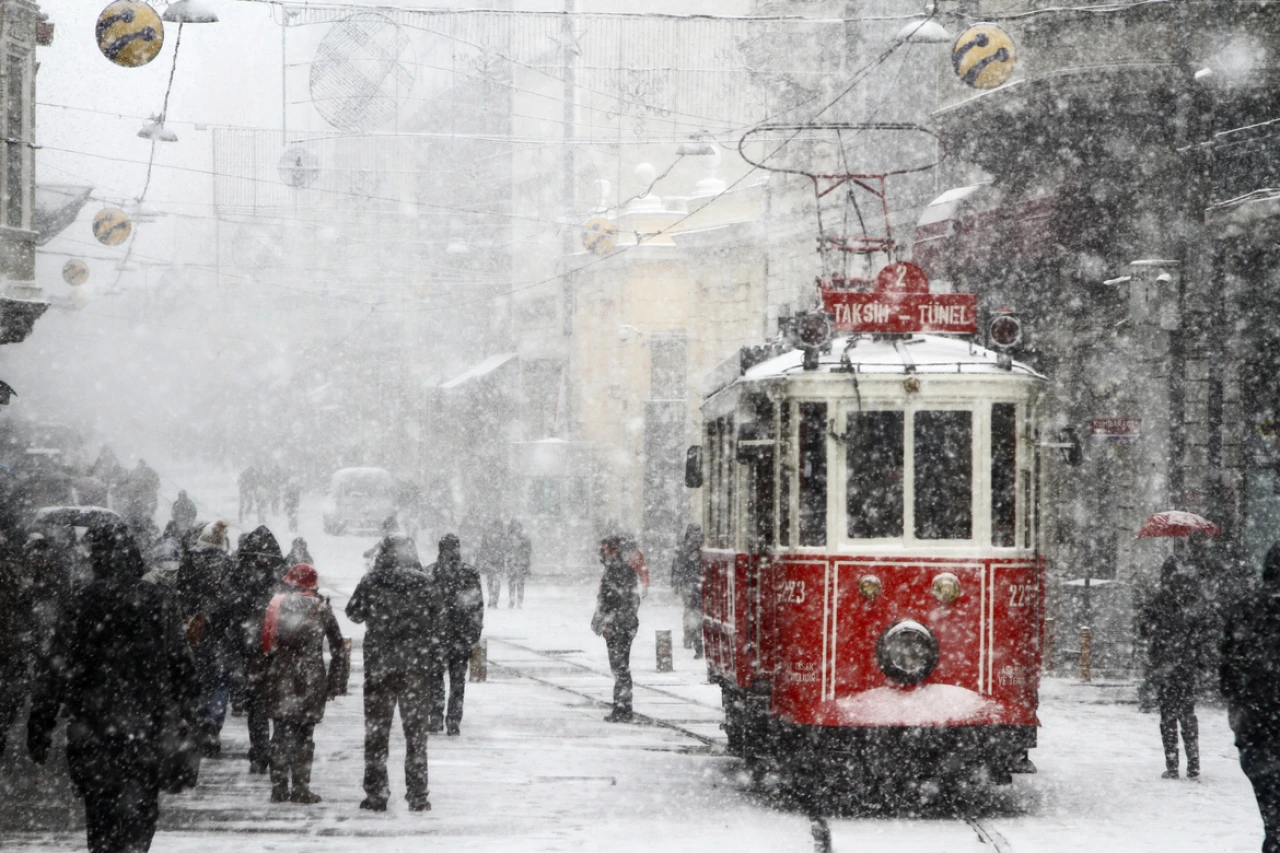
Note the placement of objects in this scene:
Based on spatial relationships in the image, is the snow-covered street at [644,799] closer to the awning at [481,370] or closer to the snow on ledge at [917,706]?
the snow on ledge at [917,706]

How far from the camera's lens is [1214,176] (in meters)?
20.8

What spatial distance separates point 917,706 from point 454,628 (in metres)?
5.58

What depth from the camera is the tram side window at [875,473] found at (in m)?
11.8

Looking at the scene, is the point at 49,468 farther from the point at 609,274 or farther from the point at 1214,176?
the point at 1214,176

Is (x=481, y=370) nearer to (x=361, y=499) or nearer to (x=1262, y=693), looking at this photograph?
(x=361, y=499)

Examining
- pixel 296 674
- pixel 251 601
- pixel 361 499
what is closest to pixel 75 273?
pixel 361 499

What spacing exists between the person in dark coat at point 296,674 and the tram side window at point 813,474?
10.4 feet

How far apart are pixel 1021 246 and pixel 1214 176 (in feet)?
12.2

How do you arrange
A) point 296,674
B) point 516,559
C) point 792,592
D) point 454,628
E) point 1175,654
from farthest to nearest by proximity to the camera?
point 516,559, point 454,628, point 1175,654, point 792,592, point 296,674

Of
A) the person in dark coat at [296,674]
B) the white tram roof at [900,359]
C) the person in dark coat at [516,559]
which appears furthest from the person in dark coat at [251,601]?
the person in dark coat at [516,559]

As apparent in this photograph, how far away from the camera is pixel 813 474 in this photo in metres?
11.8

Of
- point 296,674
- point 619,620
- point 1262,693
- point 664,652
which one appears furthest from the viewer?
point 664,652

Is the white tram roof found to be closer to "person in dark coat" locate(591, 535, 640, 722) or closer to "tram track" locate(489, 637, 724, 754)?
"tram track" locate(489, 637, 724, 754)

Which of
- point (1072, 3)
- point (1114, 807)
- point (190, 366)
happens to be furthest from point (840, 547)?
point (190, 366)
